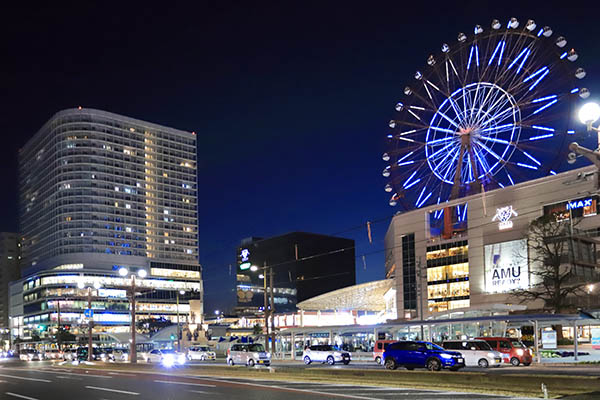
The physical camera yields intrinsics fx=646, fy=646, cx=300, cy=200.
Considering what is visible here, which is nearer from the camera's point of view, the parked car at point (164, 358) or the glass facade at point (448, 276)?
the parked car at point (164, 358)

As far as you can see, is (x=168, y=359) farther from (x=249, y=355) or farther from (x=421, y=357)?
(x=421, y=357)

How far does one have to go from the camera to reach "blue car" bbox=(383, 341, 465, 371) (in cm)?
3572

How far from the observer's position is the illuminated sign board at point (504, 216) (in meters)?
82.2

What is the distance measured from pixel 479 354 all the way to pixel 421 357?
5.80 m

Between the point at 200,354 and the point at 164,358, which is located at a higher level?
the point at 164,358

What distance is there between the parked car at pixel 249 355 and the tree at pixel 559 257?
1096 inches

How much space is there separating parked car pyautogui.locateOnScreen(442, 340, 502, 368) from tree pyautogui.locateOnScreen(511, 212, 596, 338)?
→ 2280 cm

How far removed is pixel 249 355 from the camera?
51.3 m

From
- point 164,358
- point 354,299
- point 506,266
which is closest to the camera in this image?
point 164,358

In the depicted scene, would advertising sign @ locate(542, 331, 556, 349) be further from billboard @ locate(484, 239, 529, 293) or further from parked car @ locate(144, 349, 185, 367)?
billboard @ locate(484, 239, 529, 293)

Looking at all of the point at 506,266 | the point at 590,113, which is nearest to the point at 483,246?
the point at 506,266

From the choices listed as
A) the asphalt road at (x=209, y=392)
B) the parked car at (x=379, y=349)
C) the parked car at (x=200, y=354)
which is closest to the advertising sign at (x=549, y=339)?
the parked car at (x=379, y=349)

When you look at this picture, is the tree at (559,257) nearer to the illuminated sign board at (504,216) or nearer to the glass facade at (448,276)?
the illuminated sign board at (504,216)

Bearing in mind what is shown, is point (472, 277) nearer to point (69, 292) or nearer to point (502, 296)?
point (502, 296)
